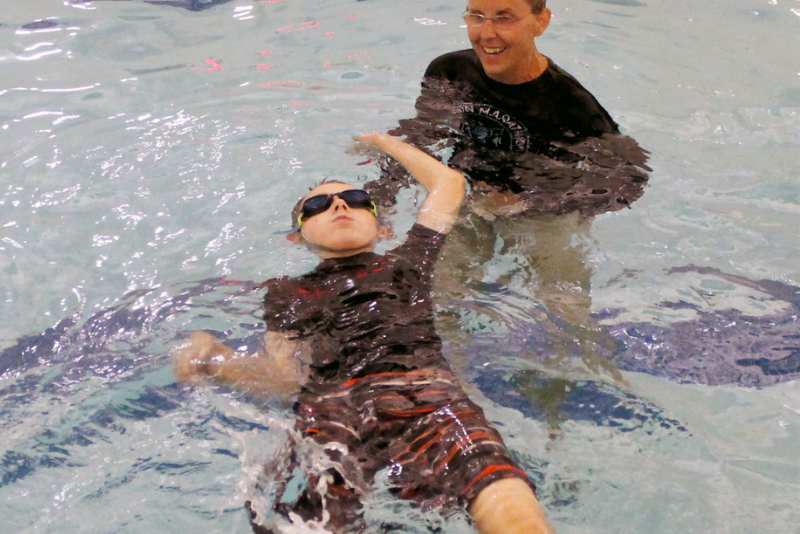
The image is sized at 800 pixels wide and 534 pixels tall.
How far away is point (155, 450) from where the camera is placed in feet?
11.8

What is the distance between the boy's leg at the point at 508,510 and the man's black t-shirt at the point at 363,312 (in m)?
0.67

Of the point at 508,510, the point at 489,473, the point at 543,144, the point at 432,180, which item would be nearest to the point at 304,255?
the point at 432,180

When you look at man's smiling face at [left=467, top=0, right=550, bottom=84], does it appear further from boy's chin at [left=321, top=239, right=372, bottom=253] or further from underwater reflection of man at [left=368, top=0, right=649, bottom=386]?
boy's chin at [left=321, top=239, right=372, bottom=253]

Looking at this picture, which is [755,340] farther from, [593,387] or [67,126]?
[67,126]

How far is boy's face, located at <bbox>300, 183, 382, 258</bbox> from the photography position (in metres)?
3.85

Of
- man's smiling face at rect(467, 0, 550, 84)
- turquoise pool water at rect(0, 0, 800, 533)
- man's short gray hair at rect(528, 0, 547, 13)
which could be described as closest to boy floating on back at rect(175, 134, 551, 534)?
turquoise pool water at rect(0, 0, 800, 533)

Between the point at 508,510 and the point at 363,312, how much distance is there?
1.08 m

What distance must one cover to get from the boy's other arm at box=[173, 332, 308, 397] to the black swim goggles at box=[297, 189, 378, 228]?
1.78ft

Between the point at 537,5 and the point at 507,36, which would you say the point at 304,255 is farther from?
the point at 537,5

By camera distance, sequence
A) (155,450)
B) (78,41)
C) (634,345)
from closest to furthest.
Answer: (155,450), (634,345), (78,41)

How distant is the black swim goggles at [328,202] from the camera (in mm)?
3930

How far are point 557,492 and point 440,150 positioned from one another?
6.74 feet

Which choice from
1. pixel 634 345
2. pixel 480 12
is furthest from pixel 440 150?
pixel 634 345

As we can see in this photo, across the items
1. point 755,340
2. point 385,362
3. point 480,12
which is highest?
point 480,12
